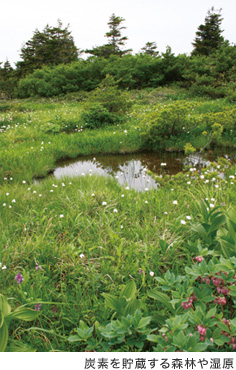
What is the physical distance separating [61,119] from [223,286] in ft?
34.5

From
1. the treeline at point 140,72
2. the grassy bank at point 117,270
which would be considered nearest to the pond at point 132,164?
the grassy bank at point 117,270

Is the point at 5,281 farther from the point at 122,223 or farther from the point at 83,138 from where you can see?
the point at 83,138

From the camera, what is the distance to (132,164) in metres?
7.44

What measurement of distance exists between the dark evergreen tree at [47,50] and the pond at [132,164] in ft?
107

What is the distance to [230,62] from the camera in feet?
60.2

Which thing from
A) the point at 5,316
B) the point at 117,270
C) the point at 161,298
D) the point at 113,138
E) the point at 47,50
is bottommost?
the point at 117,270

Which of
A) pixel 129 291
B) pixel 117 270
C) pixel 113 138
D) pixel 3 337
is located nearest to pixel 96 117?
pixel 113 138

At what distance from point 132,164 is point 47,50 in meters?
34.8

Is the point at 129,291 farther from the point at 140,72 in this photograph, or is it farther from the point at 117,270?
the point at 140,72

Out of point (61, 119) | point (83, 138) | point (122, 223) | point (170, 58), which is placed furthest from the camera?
point (170, 58)

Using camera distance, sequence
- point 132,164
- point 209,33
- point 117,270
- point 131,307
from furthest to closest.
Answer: point 209,33 → point 132,164 → point 117,270 → point 131,307

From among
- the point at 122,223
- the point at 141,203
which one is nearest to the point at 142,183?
the point at 141,203
